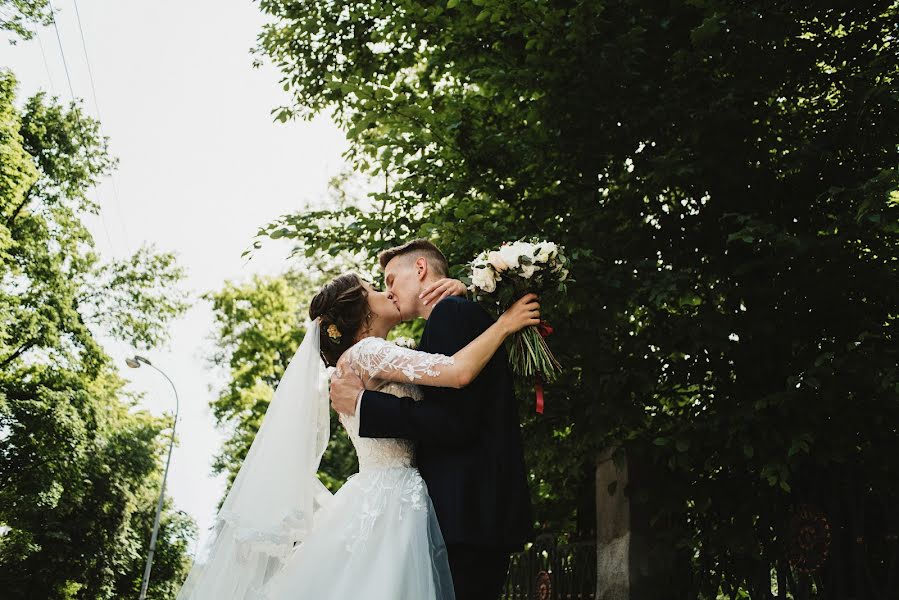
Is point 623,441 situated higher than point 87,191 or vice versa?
point 87,191

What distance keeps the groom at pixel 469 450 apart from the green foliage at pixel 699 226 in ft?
Answer: 7.50

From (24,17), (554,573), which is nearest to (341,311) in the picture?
(554,573)

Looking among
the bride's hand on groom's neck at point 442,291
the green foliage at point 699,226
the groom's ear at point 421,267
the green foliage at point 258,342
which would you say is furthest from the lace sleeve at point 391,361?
the green foliage at point 258,342

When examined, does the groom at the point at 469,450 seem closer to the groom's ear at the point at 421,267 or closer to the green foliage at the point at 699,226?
the groom's ear at the point at 421,267

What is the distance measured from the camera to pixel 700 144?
6.19 metres

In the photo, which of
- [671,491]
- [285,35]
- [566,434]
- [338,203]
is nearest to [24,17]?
[338,203]

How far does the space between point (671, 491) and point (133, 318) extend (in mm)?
24076

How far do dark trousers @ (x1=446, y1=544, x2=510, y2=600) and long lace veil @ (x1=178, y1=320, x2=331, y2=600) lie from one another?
787 millimetres

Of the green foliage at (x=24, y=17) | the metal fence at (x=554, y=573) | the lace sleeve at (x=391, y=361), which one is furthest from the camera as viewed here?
the green foliage at (x=24, y=17)

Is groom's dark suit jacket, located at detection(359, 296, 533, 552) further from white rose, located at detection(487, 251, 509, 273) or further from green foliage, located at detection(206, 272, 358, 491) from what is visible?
green foliage, located at detection(206, 272, 358, 491)

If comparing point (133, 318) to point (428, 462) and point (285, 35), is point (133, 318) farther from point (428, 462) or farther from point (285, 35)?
point (428, 462)

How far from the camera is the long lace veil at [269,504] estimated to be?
3486 millimetres

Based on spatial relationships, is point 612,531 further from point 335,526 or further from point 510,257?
point 510,257

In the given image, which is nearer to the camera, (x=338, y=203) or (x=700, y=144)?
(x=700, y=144)
